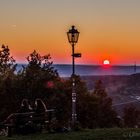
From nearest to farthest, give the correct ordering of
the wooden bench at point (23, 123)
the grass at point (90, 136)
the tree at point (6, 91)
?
the grass at point (90, 136) < the wooden bench at point (23, 123) < the tree at point (6, 91)

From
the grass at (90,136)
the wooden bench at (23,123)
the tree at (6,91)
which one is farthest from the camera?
the tree at (6,91)

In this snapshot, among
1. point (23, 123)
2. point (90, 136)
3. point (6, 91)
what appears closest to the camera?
point (90, 136)

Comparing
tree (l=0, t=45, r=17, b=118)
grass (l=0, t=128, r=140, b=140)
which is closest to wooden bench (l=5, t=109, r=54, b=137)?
grass (l=0, t=128, r=140, b=140)

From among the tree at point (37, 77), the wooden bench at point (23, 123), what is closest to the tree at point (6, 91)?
the tree at point (37, 77)

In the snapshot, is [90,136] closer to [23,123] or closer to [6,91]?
[23,123]

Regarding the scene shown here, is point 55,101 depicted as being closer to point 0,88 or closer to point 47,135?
point 0,88

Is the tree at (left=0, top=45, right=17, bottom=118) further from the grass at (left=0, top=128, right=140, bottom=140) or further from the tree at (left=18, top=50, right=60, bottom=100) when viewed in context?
the grass at (left=0, top=128, right=140, bottom=140)

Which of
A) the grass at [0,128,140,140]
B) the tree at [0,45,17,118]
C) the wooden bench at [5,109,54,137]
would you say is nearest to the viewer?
the grass at [0,128,140,140]

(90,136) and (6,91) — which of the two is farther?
(6,91)

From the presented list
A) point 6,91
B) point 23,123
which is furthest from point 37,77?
point 23,123

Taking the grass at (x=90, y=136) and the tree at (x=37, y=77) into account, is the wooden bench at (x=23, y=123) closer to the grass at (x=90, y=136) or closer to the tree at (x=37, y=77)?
the grass at (x=90, y=136)

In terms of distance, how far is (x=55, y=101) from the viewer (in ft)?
172

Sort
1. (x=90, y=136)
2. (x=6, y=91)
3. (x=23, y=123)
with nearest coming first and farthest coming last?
(x=90, y=136) < (x=23, y=123) < (x=6, y=91)

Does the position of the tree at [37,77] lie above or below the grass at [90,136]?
above
